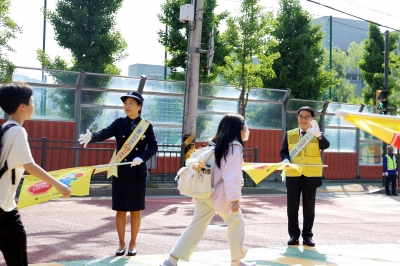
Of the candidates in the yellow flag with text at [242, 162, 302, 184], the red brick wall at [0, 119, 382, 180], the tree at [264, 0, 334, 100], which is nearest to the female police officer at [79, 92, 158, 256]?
the yellow flag with text at [242, 162, 302, 184]

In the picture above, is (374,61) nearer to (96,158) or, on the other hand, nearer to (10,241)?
(96,158)

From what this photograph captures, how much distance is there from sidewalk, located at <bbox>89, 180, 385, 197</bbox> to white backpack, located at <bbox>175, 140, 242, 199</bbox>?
9085mm

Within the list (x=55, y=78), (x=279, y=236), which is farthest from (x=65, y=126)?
(x=279, y=236)

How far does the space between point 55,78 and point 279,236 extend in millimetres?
11060

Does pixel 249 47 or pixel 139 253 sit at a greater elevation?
pixel 249 47

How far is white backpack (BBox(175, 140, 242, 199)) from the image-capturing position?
18.9ft

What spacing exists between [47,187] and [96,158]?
1124 centimetres

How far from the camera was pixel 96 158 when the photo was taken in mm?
16984

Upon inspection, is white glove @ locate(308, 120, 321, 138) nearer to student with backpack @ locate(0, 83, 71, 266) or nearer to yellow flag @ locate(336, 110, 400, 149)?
yellow flag @ locate(336, 110, 400, 149)

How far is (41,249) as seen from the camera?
23.0ft

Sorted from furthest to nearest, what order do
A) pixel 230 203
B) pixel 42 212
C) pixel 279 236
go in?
pixel 42 212 → pixel 279 236 → pixel 230 203

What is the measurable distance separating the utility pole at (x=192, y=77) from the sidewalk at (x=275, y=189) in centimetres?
119

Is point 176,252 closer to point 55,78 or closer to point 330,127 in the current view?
point 55,78

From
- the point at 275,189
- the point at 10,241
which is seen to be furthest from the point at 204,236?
the point at 275,189
